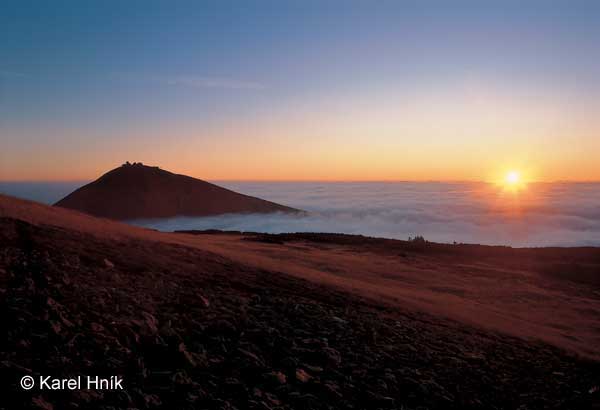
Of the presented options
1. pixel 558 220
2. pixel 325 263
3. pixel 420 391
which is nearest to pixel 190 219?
pixel 325 263

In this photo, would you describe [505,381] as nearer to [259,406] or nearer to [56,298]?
[259,406]

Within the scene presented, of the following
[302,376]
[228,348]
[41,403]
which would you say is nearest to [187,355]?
[228,348]

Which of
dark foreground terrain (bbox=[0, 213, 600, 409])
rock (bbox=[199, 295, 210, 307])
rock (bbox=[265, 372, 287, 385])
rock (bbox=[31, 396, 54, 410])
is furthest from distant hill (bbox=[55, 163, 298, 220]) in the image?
rock (bbox=[31, 396, 54, 410])

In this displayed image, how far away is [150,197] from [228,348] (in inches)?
1710

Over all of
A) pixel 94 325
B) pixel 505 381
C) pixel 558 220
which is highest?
pixel 558 220

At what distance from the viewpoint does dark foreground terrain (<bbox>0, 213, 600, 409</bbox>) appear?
10.5 ft

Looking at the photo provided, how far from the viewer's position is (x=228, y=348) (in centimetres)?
397

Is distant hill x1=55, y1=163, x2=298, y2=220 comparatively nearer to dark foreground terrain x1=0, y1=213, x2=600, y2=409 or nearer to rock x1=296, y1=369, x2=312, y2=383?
dark foreground terrain x1=0, y1=213, x2=600, y2=409

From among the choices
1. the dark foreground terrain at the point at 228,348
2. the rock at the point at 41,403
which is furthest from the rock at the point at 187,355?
the rock at the point at 41,403

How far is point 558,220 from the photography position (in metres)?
63.5

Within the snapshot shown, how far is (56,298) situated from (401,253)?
13.9 meters

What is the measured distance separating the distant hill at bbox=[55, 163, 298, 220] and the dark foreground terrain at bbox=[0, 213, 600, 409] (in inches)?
1541

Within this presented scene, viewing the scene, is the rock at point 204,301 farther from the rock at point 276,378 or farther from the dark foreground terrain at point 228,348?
the rock at point 276,378

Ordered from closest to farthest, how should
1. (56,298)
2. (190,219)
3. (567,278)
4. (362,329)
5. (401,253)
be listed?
(56,298), (362,329), (567,278), (401,253), (190,219)
